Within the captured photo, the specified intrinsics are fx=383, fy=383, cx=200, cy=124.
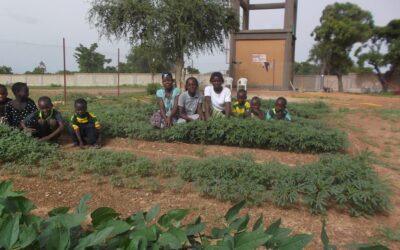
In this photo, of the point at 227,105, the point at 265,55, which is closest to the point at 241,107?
the point at 227,105

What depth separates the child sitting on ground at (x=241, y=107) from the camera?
7.33 metres

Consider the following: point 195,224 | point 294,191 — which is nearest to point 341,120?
point 294,191

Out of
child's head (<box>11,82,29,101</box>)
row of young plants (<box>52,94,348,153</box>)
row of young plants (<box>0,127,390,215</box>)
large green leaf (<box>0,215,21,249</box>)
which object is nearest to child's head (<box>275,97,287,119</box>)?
row of young plants (<box>52,94,348,153</box>)

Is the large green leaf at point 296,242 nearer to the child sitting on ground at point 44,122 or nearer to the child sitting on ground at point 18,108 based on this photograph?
the child sitting on ground at point 44,122

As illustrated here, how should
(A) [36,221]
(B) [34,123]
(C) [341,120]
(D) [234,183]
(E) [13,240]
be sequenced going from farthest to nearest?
(C) [341,120] → (B) [34,123] → (D) [234,183] → (A) [36,221] → (E) [13,240]

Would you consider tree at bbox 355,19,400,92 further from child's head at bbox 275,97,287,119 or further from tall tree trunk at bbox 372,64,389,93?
child's head at bbox 275,97,287,119

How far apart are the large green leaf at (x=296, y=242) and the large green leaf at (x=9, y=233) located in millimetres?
627

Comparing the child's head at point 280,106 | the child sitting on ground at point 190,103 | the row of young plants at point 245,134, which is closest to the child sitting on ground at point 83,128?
the row of young plants at point 245,134

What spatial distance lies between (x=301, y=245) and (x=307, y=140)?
194 inches

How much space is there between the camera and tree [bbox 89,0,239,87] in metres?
15.1

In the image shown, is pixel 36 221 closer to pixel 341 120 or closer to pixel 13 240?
pixel 13 240

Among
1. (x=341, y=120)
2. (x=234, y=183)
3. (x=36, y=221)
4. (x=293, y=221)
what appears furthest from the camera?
(x=341, y=120)

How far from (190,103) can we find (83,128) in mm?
2068

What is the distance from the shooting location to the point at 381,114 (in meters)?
10.0
